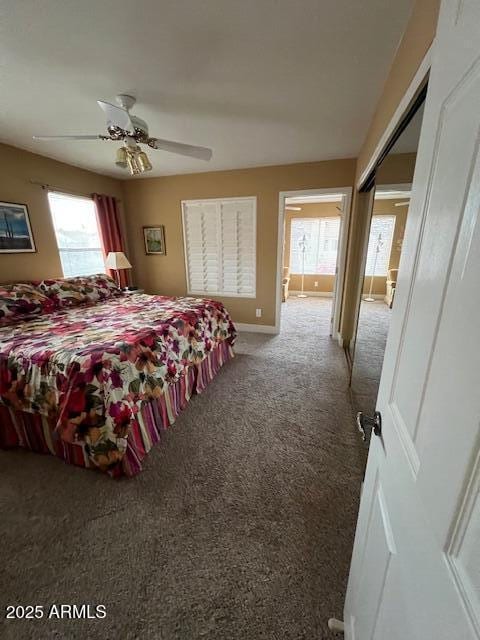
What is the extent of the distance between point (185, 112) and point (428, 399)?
8.79 ft

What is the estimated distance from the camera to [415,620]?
1.49 ft

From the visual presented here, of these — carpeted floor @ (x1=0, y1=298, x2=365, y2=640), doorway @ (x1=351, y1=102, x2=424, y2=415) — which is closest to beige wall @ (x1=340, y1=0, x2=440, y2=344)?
doorway @ (x1=351, y1=102, x2=424, y2=415)

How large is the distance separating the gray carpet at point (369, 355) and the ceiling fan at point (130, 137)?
189 cm

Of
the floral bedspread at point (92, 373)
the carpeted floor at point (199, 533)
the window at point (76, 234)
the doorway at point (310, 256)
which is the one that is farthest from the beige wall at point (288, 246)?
the floral bedspread at point (92, 373)

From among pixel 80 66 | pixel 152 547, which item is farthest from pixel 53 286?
pixel 152 547

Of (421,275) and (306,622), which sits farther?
Result: (306,622)

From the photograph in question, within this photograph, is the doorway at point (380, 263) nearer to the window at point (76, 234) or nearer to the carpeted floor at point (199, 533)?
the carpeted floor at point (199, 533)

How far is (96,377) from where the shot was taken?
1523 mm

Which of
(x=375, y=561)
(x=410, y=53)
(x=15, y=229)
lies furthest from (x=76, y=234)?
(x=375, y=561)

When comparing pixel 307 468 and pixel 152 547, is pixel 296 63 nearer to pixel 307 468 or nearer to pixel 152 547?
pixel 307 468

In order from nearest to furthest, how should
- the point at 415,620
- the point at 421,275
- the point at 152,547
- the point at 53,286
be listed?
1. the point at 415,620
2. the point at 421,275
3. the point at 152,547
4. the point at 53,286

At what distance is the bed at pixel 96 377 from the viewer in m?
1.54

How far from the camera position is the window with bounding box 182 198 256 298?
12.8 ft

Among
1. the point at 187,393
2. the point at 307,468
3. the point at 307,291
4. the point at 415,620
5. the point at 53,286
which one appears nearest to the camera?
the point at 415,620
